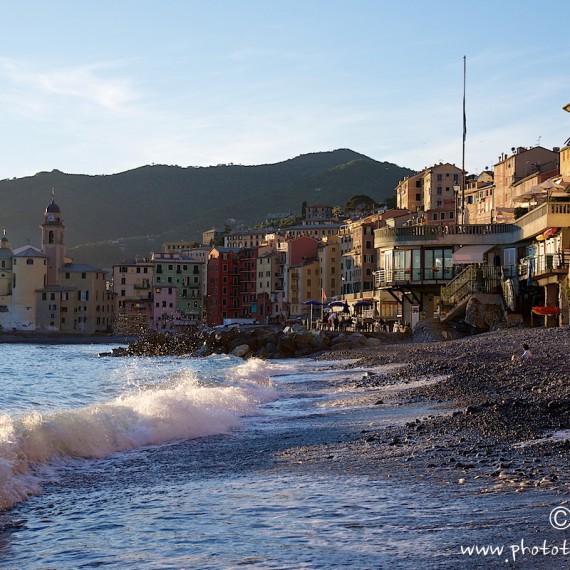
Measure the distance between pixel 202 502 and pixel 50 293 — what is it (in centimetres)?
15017

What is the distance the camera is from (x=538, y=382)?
2092cm

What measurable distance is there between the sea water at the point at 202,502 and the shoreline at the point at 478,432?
Result: 54 centimetres

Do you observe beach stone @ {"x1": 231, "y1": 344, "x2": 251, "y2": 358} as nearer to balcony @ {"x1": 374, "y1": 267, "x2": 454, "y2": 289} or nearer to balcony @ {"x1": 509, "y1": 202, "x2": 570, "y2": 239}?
balcony @ {"x1": 374, "y1": 267, "x2": 454, "y2": 289}

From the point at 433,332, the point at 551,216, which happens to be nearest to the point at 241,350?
the point at 433,332

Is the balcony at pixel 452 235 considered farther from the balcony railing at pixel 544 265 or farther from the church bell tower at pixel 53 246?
the church bell tower at pixel 53 246

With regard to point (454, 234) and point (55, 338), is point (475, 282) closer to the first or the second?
point (454, 234)

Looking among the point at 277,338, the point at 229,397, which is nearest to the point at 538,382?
the point at 229,397

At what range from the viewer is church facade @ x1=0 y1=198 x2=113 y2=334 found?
156m

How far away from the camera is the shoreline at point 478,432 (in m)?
11.0

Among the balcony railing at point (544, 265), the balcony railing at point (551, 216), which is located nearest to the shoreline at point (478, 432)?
the balcony railing at point (544, 265)

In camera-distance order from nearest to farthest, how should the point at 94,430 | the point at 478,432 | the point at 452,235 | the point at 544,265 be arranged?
the point at 478,432, the point at 94,430, the point at 544,265, the point at 452,235

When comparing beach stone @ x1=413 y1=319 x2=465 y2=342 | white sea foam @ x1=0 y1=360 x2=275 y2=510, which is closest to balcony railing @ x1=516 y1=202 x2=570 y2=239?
beach stone @ x1=413 y1=319 x2=465 y2=342

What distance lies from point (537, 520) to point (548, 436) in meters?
5.10

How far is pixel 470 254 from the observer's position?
57.9m
